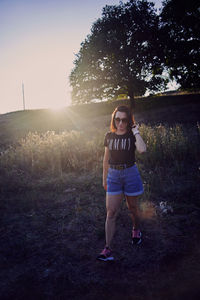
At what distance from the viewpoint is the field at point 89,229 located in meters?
2.51

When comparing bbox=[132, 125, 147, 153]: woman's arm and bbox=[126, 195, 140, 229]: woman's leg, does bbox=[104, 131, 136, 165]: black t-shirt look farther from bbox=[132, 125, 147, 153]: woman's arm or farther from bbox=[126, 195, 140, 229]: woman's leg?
bbox=[126, 195, 140, 229]: woman's leg

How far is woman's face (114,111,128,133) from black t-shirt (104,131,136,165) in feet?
0.29

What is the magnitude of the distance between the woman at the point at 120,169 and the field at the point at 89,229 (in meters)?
0.46

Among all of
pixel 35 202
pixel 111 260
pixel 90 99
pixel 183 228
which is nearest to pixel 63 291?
pixel 111 260

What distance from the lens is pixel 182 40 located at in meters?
19.4

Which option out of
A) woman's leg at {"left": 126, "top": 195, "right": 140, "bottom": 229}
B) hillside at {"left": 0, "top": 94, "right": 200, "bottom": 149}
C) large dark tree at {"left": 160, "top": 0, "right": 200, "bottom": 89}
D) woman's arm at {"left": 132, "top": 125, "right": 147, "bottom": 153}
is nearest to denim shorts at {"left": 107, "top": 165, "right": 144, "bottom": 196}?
woman's leg at {"left": 126, "top": 195, "right": 140, "bottom": 229}

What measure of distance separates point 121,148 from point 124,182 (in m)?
0.46

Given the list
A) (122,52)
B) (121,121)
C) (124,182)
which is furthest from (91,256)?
(122,52)

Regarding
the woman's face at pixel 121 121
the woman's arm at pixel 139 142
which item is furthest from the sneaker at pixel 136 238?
the woman's face at pixel 121 121

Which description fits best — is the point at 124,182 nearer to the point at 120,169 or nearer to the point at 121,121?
the point at 120,169

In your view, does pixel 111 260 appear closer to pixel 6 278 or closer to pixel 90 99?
pixel 6 278

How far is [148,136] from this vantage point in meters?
7.81

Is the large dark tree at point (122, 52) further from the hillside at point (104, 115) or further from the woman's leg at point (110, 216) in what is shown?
the woman's leg at point (110, 216)

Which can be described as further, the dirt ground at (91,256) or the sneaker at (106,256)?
the sneaker at (106,256)
